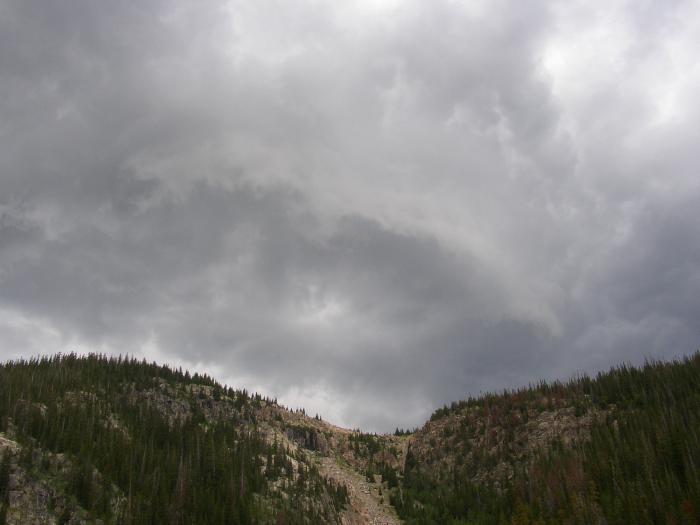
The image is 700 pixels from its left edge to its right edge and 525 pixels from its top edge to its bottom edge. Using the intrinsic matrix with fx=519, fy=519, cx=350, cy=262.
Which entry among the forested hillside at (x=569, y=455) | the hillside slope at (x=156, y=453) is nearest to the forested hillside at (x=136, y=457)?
the hillside slope at (x=156, y=453)

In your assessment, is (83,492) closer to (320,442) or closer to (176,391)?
(176,391)

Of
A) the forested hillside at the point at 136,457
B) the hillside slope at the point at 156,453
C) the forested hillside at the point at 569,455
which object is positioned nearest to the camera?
A: the forested hillside at the point at 136,457

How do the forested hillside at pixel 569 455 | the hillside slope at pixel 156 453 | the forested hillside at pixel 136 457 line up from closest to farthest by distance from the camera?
1. the forested hillside at pixel 136 457
2. the hillside slope at pixel 156 453
3. the forested hillside at pixel 569 455

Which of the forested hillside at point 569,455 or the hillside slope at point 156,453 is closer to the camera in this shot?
the hillside slope at point 156,453

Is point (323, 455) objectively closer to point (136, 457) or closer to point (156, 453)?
point (156, 453)

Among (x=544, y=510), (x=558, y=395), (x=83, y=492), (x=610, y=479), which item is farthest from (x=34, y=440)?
(x=558, y=395)

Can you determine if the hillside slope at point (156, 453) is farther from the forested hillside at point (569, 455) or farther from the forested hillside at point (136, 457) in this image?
the forested hillside at point (569, 455)

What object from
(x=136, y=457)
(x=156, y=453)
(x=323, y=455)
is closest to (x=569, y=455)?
(x=323, y=455)

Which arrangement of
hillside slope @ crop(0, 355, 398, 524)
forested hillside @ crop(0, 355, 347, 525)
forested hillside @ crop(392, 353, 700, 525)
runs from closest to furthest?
forested hillside @ crop(0, 355, 347, 525), hillside slope @ crop(0, 355, 398, 524), forested hillside @ crop(392, 353, 700, 525)

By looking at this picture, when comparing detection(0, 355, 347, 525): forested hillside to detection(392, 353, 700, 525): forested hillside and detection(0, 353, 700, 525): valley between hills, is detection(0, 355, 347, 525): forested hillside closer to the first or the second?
detection(0, 353, 700, 525): valley between hills

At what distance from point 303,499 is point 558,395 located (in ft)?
93.9

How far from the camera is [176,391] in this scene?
56531 mm

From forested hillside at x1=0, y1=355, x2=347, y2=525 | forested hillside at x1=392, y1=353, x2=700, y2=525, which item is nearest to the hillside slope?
forested hillside at x1=0, y1=355, x2=347, y2=525

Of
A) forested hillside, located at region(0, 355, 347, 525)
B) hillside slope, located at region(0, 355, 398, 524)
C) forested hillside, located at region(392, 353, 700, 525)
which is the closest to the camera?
forested hillside, located at region(0, 355, 347, 525)
